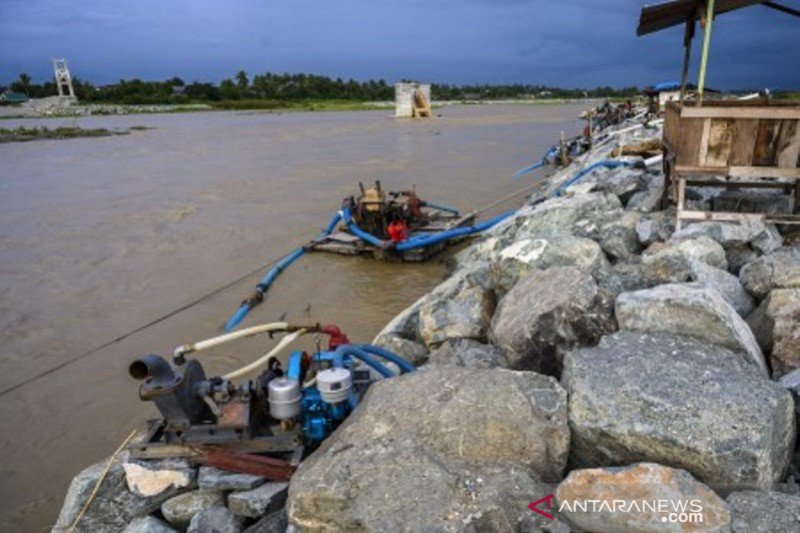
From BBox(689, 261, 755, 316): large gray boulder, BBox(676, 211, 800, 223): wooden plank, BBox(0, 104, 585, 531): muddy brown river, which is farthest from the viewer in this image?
BBox(0, 104, 585, 531): muddy brown river

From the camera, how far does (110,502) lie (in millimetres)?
3889

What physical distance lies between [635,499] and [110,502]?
10.9 feet

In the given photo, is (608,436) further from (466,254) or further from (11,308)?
(11,308)

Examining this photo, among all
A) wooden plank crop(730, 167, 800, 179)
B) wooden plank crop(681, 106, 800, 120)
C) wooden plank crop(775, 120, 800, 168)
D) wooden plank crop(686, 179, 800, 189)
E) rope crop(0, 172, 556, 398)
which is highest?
wooden plank crop(681, 106, 800, 120)

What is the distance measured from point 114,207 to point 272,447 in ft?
50.5

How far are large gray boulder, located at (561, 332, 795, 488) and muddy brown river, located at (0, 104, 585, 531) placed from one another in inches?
173

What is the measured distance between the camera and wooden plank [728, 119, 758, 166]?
18.2 ft

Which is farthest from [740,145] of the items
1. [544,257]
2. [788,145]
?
[544,257]

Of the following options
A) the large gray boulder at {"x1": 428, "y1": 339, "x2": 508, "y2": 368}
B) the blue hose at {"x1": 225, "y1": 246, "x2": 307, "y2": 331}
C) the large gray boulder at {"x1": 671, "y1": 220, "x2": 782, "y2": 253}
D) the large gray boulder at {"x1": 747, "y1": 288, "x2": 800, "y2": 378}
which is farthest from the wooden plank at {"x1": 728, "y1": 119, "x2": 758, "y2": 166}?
the blue hose at {"x1": 225, "y1": 246, "x2": 307, "y2": 331}

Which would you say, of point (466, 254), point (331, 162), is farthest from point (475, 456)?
point (331, 162)

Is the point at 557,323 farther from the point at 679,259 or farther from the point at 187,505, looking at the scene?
the point at 187,505

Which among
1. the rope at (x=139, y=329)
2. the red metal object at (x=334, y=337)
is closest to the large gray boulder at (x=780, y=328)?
the red metal object at (x=334, y=337)

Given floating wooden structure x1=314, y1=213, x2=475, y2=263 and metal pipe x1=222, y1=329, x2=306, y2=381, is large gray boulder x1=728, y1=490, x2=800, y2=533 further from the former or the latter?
floating wooden structure x1=314, y1=213, x2=475, y2=263

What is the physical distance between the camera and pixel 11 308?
30.5 ft
